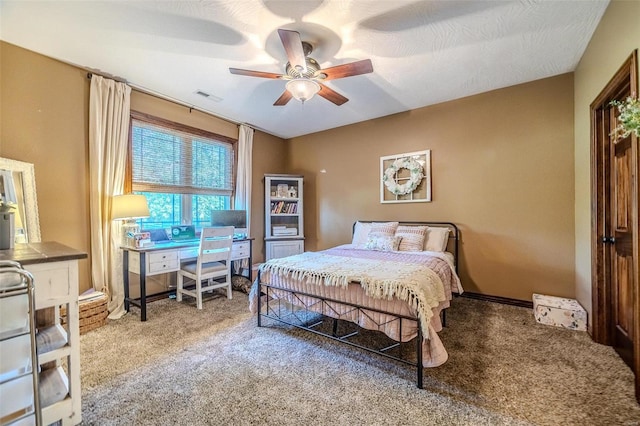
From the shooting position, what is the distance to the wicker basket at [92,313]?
8.19 feet

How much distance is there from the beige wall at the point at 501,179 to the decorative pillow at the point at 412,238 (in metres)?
0.48

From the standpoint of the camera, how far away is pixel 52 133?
8.77ft

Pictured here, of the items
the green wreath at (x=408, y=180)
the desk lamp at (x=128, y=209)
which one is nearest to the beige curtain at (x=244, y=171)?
the desk lamp at (x=128, y=209)

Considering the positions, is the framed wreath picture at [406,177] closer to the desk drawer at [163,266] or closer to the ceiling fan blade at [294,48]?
the ceiling fan blade at [294,48]

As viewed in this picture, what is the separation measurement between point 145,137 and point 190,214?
3.93 ft

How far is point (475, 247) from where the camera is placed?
354cm

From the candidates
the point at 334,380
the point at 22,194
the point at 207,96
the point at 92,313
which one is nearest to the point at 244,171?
→ the point at 207,96

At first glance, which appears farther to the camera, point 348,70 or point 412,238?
point 412,238

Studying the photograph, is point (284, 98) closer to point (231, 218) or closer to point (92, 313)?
point (231, 218)

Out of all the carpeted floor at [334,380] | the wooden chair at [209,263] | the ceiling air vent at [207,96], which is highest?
the ceiling air vent at [207,96]

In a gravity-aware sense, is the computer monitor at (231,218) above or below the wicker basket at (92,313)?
above

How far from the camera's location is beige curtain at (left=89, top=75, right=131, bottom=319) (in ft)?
9.51

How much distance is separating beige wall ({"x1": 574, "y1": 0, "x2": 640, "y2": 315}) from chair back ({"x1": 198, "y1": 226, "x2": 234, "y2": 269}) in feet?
12.7

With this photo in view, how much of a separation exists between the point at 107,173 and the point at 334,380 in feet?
10.6
